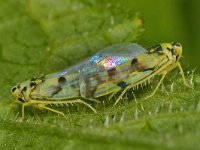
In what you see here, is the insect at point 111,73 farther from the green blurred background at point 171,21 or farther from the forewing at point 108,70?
the green blurred background at point 171,21

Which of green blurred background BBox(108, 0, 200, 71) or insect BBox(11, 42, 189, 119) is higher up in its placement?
green blurred background BBox(108, 0, 200, 71)

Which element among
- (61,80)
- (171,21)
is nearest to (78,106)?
(61,80)

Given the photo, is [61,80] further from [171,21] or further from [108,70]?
[171,21]

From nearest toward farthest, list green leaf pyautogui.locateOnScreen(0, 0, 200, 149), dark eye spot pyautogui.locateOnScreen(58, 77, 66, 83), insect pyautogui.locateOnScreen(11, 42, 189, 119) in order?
green leaf pyautogui.locateOnScreen(0, 0, 200, 149), insect pyautogui.locateOnScreen(11, 42, 189, 119), dark eye spot pyautogui.locateOnScreen(58, 77, 66, 83)

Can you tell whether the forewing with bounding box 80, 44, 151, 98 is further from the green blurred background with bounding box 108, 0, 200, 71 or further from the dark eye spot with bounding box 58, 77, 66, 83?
the green blurred background with bounding box 108, 0, 200, 71

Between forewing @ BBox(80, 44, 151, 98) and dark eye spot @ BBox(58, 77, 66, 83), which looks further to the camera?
dark eye spot @ BBox(58, 77, 66, 83)

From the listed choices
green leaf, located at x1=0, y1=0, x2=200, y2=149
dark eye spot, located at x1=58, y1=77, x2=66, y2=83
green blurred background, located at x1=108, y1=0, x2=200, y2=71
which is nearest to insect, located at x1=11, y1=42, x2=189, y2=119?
dark eye spot, located at x1=58, y1=77, x2=66, y2=83

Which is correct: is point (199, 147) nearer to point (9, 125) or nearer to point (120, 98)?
point (120, 98)
